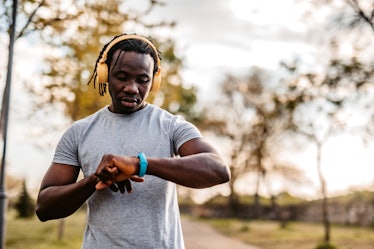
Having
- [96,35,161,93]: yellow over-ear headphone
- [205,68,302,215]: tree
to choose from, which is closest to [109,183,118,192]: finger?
[96,35,161,93]: yellow over-ear headphone

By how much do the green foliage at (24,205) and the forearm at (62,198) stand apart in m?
29.6

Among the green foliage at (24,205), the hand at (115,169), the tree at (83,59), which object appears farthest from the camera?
the green foliage at (24,205)

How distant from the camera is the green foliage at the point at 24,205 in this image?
99.2 feet

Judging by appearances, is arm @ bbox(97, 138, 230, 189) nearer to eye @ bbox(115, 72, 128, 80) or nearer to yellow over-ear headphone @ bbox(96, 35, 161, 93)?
eye @ bbox(115, 72, 128, 80)

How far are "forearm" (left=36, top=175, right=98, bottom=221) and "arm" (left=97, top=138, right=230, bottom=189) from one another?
A: 0.15 metres

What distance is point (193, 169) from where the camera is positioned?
1.76 m

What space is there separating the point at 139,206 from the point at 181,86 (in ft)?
51.1

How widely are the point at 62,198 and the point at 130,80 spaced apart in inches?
21.2

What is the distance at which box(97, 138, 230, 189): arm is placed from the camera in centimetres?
165

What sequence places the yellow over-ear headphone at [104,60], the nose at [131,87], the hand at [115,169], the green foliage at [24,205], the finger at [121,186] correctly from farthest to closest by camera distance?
1. the green foliage at [24,205]
2. the yellow over-ear headphone at [104,60]
3. the nose at [131,87]
4. the finger at [121,186]
5. the hand at [115,169]

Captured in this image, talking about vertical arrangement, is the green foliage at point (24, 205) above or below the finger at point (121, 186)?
below

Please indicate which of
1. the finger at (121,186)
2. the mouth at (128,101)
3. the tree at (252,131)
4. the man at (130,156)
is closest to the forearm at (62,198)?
the man at (130,156)

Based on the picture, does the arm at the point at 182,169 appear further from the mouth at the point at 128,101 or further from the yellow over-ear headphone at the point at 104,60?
the yellow over-ear headphone at the point at 104,60

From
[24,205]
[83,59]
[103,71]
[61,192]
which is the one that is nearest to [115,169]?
[61,192]
